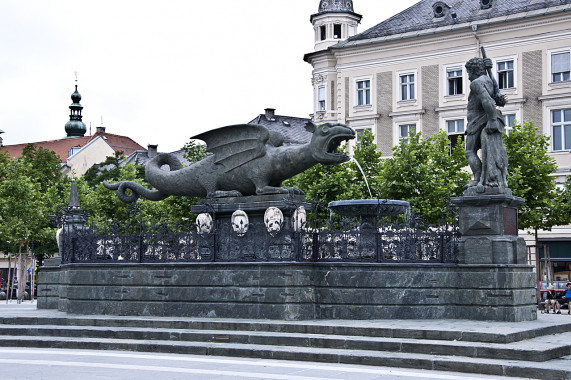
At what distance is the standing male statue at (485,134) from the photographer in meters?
15.7

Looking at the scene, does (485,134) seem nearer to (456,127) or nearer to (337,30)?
(456,127)

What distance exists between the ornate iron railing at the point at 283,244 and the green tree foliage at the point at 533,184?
18.6 meters

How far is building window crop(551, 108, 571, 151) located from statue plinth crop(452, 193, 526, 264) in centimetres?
3104

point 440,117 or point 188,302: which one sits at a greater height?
point 440,117

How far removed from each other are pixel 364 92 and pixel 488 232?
36.9m

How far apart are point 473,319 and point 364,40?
37.7 metres

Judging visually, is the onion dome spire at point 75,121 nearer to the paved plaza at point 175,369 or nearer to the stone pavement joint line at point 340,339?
the stone pavement joint line at point 340,339

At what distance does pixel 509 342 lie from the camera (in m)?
12.9

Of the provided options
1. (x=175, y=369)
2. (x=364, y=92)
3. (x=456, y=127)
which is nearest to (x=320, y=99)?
(x=364, y=92)

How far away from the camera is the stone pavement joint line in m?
12.2

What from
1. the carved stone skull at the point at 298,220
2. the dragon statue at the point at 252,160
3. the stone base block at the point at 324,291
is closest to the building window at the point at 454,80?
the dragon statue at the point at 252,160

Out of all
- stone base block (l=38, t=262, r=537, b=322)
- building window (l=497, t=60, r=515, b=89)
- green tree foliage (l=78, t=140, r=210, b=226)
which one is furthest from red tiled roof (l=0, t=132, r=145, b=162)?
stone base block (l=38, t=262, r=537, b=322)

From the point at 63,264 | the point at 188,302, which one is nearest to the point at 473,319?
the point at 188,302

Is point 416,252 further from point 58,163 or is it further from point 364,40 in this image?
point 58,163
